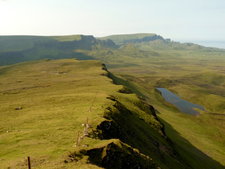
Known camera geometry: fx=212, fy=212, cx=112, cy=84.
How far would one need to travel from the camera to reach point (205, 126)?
14125cm

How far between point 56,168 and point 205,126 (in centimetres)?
13573

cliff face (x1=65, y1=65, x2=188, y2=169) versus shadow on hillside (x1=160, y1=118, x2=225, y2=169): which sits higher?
cliff face (x1=65, y1=65, x2=188, y2=169)

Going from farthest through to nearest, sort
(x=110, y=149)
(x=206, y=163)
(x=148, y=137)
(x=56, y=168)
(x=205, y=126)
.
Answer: (x=205, y=126), (x=206, y=163), (x=148, y=137), (x=110, y=149), (x=56, y=168)

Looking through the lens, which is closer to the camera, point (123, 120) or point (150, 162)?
point (150, 162)

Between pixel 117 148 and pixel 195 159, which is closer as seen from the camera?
pixel 117 148

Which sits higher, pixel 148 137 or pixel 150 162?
pixel 150 162

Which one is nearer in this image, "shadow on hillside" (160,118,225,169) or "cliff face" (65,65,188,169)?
"cliff face" (65,65,188,169)

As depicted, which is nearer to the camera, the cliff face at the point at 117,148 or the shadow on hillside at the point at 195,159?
the cliff face at the point at 117,148

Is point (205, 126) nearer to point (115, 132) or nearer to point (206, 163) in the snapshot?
point (206, 163)

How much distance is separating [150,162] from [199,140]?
86428 millimetres

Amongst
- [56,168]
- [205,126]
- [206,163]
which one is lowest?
[205,126]

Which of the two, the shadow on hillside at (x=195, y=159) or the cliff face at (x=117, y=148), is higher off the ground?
the cliff face at (x=117, y=148)

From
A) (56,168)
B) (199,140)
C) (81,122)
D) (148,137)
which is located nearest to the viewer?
(56,168)

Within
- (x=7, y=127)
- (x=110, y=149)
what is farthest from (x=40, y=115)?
(x=110, y=149)
